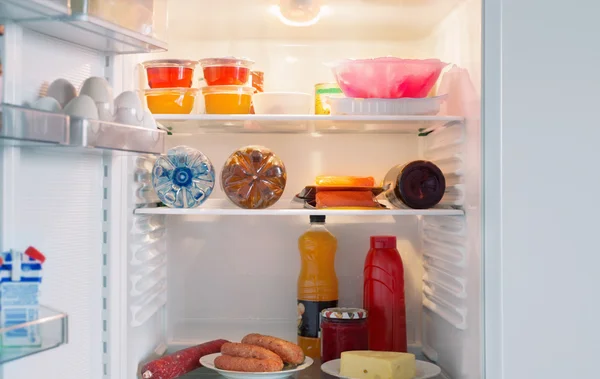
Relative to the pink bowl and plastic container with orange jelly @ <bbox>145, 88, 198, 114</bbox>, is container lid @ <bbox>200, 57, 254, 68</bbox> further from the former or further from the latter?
the pink bowl

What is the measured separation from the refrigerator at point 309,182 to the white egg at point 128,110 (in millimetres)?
41

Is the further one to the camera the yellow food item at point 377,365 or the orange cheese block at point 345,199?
the orange cheese block at point 345,199

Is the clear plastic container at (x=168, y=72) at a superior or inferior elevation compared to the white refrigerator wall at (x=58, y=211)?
superior

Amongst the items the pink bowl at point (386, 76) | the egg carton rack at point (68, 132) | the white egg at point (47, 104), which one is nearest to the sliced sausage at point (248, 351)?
the egg carton rack at point (68, 132)

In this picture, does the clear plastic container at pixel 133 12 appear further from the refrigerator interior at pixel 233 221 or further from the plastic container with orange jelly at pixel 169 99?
the plastic container with orange jelly at pixel 169 99

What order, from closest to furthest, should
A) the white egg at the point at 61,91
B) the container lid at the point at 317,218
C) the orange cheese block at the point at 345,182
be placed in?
1. the white egg at the point at 61,91
2. the orange cheese block at the point at 345,182
3. the container lid at the point at 317,218

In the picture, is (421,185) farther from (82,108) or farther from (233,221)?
(82,108)

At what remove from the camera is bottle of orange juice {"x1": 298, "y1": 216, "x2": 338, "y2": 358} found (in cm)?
199

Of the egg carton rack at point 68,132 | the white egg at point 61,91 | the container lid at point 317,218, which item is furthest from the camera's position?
the container lid at point 317,218

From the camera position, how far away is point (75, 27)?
4.15 ft

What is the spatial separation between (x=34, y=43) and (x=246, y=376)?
0.89 metres

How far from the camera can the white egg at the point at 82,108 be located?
120 cm

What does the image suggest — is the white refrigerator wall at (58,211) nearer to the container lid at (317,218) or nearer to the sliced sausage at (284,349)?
the sliced sausage at (284,349)

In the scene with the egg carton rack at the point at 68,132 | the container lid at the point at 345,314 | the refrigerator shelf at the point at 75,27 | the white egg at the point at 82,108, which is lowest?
the container lid at the point at 345,314
